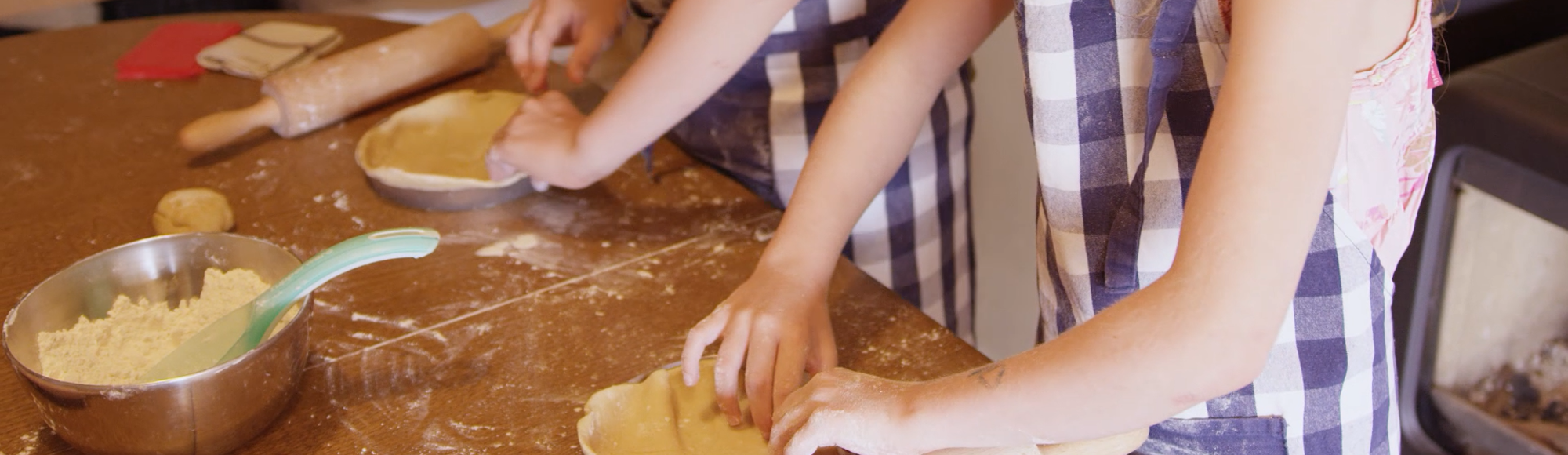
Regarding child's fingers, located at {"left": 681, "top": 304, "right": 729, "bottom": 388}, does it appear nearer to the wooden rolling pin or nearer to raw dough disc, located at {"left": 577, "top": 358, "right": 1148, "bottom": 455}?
raw dough disc, located at {"left": 577, "top": 358, "right": 1148, "bottom": 455}

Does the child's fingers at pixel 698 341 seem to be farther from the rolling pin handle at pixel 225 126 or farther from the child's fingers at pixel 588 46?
the rolling pin handle at pixel 225 126

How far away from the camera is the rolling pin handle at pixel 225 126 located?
48.0 inches

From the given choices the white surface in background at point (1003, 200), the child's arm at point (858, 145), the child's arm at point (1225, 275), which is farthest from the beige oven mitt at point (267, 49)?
the child's arm at point (1225, 275)

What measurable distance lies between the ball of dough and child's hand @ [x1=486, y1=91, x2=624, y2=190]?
262mm

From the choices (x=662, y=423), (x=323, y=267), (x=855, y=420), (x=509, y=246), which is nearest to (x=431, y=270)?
(x=509, y=246)

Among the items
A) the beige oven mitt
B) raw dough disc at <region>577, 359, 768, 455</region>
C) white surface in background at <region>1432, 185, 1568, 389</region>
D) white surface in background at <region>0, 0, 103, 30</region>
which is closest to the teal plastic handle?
raw dough disc at <region>577, 359, 768, 455</region>

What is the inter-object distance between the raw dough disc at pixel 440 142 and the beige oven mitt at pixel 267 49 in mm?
289

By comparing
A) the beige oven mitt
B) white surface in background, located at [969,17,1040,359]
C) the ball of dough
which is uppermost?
the beige oven mitt

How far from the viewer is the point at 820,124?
3.95 feet

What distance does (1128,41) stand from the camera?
816mm

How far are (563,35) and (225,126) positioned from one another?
1.26ft

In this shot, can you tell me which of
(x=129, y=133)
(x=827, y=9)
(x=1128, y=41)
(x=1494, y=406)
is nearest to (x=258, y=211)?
(x=129, y=133)

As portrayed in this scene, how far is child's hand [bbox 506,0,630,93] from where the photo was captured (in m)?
1.32

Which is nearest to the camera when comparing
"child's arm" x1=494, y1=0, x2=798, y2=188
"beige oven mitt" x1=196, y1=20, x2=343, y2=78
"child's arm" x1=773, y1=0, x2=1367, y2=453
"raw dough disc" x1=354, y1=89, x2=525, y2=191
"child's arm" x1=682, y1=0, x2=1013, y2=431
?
"child's arm" x1=773, y1=0, x2=1367, y2=453
